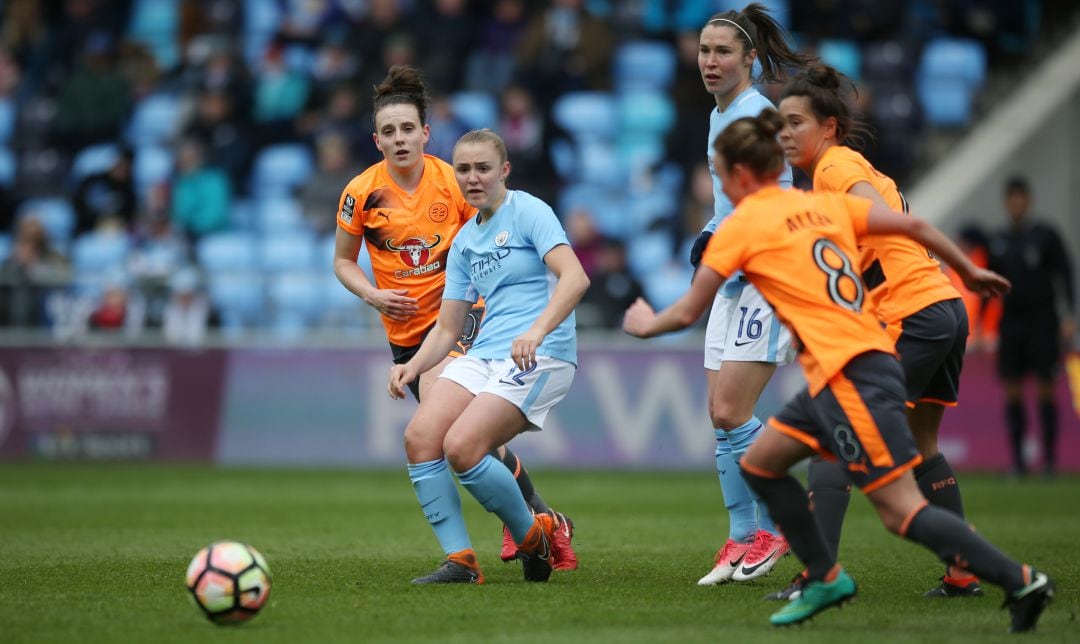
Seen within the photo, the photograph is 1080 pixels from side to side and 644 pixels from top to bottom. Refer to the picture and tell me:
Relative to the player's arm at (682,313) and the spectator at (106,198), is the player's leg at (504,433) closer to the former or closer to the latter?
the player's arm at (682,313)

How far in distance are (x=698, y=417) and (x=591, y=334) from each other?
1526 millimetres

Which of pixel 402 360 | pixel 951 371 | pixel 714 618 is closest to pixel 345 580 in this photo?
pixel 402 360

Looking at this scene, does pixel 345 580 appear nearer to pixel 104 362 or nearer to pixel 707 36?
pixel 707 36

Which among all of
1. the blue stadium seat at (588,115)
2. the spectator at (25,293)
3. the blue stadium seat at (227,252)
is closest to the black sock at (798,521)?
the spectator at (25,293)

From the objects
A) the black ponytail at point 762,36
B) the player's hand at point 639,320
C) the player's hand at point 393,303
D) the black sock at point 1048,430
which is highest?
the black ponytail at point 762,36

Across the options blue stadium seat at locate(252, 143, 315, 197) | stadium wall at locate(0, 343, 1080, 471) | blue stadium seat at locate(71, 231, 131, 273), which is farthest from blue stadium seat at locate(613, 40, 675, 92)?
blue stadium seat at locate(71, 231, 131, 273)

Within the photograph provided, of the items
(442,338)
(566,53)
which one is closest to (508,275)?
(442,338)

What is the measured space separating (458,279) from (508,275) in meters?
0.27

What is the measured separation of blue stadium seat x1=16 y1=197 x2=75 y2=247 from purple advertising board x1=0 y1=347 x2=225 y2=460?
137 inches

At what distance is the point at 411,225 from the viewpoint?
7871 millimetres

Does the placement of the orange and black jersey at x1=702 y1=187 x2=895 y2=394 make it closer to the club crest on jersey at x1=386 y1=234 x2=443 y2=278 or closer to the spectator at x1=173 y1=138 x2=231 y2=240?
the club crest on jersey at x1=386 y1=234 x2=443 y2=278

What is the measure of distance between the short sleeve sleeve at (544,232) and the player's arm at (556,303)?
29 millimetres

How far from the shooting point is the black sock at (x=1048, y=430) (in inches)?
561

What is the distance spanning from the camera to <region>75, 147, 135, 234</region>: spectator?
19.1 meters
